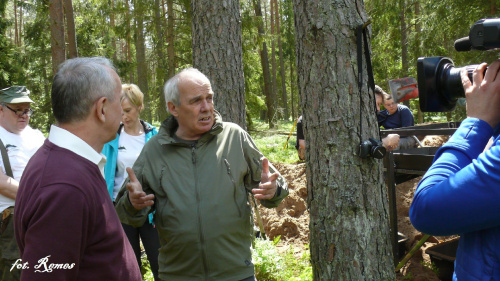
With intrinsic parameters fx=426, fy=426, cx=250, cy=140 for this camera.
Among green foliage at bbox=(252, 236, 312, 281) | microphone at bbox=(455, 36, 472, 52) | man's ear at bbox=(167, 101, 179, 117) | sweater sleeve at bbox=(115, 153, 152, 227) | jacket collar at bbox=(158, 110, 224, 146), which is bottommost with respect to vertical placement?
green foliage at bbox=(252, 236, 312, 281)

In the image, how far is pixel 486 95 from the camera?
4.41 ft

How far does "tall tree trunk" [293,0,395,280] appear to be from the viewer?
289 centimetres

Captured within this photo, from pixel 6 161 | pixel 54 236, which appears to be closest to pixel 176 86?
pixel 54 236

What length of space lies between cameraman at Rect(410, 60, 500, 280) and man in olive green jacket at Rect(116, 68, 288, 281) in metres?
1.25

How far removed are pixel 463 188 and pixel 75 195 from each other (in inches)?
51.1

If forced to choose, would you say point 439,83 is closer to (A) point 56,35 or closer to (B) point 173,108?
(B) point 173,108

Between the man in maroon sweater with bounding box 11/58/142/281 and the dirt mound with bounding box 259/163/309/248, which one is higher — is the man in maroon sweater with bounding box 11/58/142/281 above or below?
above

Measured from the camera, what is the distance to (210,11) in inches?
195

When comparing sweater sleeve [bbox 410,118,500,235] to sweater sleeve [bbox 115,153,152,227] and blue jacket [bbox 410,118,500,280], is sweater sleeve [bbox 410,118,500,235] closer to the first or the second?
blue jacket [bbox 410,118,500,280]

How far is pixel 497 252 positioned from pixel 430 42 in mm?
12714

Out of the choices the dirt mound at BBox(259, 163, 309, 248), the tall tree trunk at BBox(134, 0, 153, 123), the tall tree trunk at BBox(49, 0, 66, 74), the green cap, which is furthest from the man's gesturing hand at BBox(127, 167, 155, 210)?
the tall tree trunk at BBox(134, 0, 153, 123)

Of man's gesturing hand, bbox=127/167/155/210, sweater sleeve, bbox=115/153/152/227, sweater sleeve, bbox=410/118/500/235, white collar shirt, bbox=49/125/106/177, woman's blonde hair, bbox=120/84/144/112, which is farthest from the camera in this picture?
woman's blonde hair, bbox=120/84/144/112

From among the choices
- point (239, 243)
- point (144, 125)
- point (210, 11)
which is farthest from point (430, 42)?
point (239, 243)

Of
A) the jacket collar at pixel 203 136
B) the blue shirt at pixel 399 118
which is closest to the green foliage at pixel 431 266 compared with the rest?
the blue shirt at pixel 399 118
